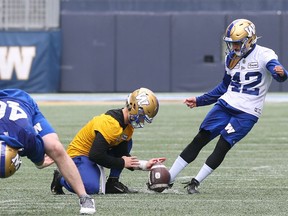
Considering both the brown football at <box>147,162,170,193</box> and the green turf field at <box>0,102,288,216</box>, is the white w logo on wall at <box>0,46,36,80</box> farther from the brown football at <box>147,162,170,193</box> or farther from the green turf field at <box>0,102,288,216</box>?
the brown football at <box>147,162,170,193</box>

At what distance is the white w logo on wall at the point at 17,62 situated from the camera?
24.5 meters

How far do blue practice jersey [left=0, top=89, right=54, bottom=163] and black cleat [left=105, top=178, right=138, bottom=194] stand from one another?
1.37 m

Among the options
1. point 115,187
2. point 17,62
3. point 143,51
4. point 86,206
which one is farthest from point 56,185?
point 17,62

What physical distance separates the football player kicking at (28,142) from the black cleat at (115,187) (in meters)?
1.36

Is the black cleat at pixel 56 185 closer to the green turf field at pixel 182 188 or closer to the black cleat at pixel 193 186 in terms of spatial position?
the green turf field at pixel 182 188

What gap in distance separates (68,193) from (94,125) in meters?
0.65

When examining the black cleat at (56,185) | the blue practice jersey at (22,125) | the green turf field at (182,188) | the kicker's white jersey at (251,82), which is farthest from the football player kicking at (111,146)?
the blue practice jersey at (22,125)

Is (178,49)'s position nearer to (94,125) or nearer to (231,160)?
(231,160)

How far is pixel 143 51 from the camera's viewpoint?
24719 mm

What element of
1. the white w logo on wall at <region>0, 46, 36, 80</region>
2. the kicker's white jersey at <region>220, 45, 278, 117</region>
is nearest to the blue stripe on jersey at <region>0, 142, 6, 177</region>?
the kicker's white jersey at <region>220, 45, 278, 117</region>

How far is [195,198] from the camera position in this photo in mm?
6996

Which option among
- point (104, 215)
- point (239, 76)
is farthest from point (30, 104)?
point (239, 76)

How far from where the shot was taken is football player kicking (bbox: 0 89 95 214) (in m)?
5.81

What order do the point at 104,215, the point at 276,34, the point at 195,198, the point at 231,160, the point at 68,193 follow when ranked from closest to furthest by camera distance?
the point at 104,215 < the point at 195,198 < the point at 68,193 < the point at 231,160 < the point at 276,34
